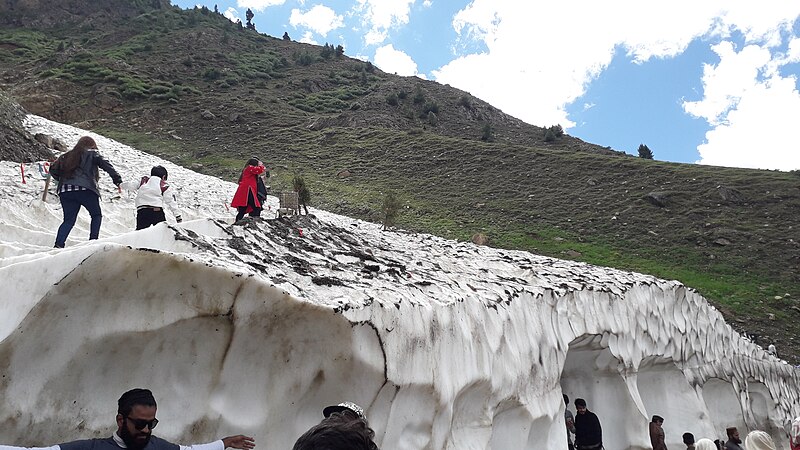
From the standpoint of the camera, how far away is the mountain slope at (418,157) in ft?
64.8

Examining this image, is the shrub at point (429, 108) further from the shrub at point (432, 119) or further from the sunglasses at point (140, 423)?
the sunglasses at point (140, 423)

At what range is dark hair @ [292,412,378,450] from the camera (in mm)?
1775

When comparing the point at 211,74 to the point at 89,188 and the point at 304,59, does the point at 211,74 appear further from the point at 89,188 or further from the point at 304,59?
the point at 89,188

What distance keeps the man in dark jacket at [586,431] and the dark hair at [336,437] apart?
18.4 ft

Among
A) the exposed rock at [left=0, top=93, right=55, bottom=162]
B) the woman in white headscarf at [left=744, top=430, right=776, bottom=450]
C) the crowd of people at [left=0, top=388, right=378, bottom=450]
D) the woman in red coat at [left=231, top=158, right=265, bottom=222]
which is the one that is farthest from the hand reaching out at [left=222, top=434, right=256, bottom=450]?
the exposed rock at [left=0, top=93, right=55, bottom=162]

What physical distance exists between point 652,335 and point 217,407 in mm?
7532

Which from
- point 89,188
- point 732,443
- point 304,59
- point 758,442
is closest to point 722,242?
point 732,443

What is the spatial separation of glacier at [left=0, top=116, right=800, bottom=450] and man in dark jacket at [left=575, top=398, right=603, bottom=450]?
538mm

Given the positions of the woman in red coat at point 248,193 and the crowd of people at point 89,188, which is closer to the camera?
the crowd of people at point 89,188

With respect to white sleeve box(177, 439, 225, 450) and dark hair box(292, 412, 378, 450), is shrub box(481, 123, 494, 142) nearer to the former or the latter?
white sleeve box(177, 439, 225, 450)

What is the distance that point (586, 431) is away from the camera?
6707 millimetres

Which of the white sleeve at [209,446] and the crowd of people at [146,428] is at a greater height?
the crowd of people at [146,428]

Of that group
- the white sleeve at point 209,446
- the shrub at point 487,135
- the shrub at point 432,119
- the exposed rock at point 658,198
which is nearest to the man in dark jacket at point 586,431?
the white sleeve at point 209,446

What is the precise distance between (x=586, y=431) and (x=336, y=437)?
5771 millimetres
